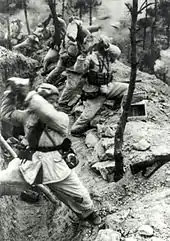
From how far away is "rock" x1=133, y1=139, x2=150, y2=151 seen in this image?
4750 mm

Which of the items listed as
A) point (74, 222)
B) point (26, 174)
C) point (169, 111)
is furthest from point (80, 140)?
point (26, 174)

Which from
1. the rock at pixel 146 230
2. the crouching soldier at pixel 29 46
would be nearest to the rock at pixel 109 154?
the rock at pixel 146 230

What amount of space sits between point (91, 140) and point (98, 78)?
2.46 feet

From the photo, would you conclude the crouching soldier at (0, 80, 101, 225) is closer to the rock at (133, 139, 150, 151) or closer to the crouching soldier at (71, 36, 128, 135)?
the rock at (133, 139, 150, 151)

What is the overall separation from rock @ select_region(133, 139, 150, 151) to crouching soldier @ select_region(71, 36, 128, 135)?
1.14 metres

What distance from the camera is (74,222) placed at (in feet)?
13.7

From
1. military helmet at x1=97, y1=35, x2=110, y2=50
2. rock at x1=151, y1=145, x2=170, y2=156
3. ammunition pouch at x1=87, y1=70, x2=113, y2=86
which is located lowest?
rock at x1=151, y1=145, x2=170, y2=156

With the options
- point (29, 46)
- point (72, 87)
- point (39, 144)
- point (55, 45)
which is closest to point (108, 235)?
point (39, 144)

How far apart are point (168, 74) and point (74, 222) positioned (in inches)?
293

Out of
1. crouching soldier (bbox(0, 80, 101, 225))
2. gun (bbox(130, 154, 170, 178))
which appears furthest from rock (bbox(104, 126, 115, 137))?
crouching soldier (bbox(0, 80, 101, 225))

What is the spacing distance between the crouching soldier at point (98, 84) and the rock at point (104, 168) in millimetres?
1048

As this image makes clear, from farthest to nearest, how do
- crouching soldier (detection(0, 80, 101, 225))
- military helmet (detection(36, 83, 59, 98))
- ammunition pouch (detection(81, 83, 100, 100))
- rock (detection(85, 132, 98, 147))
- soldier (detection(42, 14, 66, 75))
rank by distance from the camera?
soldier (detection(42, 14, 66, 75)), ammunition pouch (detection(81, 83, 100, 100)), rock (detection(85, 132, 98, 147)), crouching soldier (detection(0, 80, 101, 225)), military helmet (detection(36, 83, 59, 98))

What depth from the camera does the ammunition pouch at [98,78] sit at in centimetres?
562

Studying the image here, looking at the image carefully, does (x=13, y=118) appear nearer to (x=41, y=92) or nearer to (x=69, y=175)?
(x=41, y=92)
